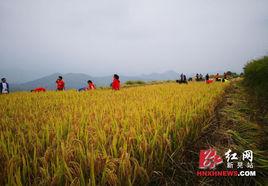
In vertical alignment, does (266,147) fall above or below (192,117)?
below

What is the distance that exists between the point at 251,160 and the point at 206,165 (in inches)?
16.8

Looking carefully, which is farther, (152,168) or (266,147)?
(266,147)

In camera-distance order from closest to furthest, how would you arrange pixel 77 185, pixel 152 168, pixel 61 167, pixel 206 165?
pixel 77 185 < pixel 61 167 < pixel 152 168 < pixel 206 165

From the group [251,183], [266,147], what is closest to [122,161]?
[251,183]

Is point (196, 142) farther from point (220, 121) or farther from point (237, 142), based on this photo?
point (220, 121)

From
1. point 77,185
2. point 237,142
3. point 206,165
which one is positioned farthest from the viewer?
point 237,142

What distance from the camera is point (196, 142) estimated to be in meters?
2.28

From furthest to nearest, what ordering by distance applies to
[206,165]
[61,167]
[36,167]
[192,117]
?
[192,117] < [206,165] < [36,167] < [61,167]

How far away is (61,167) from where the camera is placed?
132cm

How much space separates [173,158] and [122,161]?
68 centimetres

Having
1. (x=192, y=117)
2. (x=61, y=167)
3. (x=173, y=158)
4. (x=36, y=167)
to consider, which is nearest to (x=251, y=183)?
(x=173, y=158)

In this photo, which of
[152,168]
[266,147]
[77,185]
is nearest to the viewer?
[77,185]

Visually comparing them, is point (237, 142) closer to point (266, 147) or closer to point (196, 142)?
point (266, 147)

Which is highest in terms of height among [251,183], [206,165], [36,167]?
[36,167]
